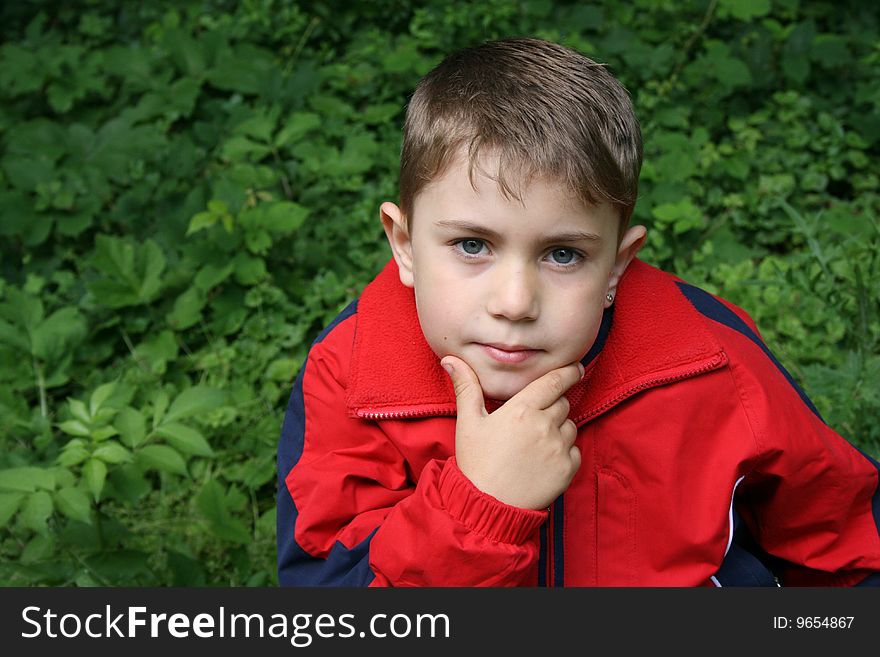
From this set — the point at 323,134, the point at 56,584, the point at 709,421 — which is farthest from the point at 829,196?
the point at 56,584

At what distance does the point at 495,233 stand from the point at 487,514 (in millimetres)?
440

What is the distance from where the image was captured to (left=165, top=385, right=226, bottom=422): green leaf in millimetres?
2457

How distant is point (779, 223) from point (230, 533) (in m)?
2.18

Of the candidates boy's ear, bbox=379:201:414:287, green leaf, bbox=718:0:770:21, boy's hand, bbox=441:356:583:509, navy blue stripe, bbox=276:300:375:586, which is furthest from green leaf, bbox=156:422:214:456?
green leaf, bbox=718:0:770:21

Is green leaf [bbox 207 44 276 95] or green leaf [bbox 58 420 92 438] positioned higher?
green leaf [bbox 207 44 276 95]

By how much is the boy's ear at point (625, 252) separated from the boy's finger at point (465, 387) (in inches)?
11.6

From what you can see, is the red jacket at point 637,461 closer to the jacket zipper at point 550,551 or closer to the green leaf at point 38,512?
the jacket zipper at point 550,551

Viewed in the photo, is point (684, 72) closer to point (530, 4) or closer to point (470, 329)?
point (530, 4)

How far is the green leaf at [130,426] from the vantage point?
2393mm

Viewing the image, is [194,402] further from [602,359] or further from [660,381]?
[660,381]

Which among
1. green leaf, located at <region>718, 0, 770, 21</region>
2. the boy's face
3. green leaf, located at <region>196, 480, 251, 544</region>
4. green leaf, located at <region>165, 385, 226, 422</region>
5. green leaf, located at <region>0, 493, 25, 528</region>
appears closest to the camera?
the boy's face

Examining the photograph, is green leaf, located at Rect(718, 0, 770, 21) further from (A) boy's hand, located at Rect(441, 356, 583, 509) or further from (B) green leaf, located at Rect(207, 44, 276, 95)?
(A) boy's hand, located at Rect(441, 356, 583, 509)

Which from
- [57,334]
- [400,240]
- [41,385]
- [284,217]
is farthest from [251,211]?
[400,240]

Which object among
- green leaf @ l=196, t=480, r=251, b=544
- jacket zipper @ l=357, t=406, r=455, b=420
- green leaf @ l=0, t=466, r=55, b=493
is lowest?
green leaf @ l=196, t=480, r=251, b=544
